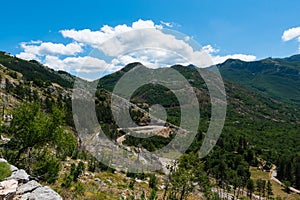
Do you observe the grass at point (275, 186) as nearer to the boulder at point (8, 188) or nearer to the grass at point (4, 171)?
the grass at point (4, 171)

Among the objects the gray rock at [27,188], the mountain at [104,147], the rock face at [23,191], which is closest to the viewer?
the rock face at [23,191]

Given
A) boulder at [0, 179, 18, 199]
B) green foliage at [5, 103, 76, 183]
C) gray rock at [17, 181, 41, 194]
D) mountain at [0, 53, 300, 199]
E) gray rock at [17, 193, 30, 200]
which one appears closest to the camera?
boulder at [0, 179, 18, 199]

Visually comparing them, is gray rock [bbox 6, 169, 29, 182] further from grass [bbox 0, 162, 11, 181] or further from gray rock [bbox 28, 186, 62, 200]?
gray rock [bbox 28, 186, 62, 200]

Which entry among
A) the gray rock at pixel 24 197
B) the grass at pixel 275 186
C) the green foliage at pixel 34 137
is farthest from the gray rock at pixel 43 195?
the grass at pixel 275 186

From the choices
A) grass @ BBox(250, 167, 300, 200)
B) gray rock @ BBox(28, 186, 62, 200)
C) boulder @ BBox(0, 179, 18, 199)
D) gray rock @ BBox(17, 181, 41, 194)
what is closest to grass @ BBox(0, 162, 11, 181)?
boulder @ BBox(0, 179, 18, 199)

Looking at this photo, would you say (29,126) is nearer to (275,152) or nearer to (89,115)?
(89,115)

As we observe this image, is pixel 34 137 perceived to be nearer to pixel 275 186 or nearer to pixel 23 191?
pixel 23 191

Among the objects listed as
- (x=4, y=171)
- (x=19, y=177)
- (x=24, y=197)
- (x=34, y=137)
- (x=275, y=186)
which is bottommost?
(x=275, y=186)

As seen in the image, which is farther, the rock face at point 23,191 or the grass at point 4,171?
the grass at point 4,171

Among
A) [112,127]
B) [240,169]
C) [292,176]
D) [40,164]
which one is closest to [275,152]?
[292,176]

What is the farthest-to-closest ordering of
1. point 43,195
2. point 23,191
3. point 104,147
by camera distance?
point 104,147
point 23,191
point 43,195

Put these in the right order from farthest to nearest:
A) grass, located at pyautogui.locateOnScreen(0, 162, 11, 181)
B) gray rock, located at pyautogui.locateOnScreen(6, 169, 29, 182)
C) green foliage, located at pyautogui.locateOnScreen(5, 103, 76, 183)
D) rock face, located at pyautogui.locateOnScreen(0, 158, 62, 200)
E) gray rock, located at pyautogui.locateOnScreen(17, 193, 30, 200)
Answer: green foliage, located at pyautogui.locateOnScreen(5, 103, 76, 183)
gray rock, located at pyautogui.locateOnScreen(6, 169, 29, 182)
grass, located at pyautogui.locateOnScreen(0, 162, 11, 181)
gray rock, located at pyautogui.locateOnScreen(17, 193, 30, 200)
rock face, located at pyautogui.locateOnScreen(0, 158, 62, 200)

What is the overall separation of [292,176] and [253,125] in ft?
348

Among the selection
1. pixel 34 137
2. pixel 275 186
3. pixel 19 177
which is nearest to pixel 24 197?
pixel 19 177
